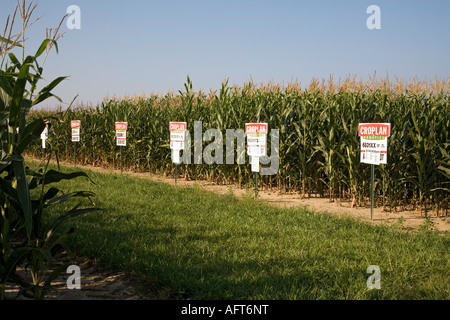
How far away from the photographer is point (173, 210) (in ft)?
26.5

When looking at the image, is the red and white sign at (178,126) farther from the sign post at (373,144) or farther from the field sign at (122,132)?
the sign post at (373,144)

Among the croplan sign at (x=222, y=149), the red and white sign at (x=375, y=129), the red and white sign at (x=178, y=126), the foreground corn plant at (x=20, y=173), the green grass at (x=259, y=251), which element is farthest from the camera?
the red and white sign at (x=178, y=126)

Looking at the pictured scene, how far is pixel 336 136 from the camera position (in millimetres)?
10188

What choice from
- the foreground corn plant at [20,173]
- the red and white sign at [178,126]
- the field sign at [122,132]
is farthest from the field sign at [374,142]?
the field sign at [122,132]

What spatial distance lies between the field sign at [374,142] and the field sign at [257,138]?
7.32 ft

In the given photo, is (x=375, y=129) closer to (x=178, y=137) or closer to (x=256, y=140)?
(x=256, y=140)

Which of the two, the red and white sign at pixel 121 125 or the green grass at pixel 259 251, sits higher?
the red and white sign at pixel 121 125

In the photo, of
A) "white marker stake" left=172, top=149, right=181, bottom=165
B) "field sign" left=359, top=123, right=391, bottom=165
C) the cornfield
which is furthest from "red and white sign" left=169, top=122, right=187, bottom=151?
"field sign" left=359, top=123, right=391, bottom=165

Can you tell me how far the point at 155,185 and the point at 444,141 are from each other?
23.9 feet

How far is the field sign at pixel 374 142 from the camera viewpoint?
26.2ft

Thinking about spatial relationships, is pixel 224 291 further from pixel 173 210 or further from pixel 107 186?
pixel 107 186

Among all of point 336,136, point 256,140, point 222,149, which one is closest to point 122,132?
point 222,149

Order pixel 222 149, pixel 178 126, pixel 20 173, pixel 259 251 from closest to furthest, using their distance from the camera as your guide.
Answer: pixel 20 173 → pixel 259 251 → pixel 178 126 → pixel 222 149

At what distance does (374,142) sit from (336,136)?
2.05 m
